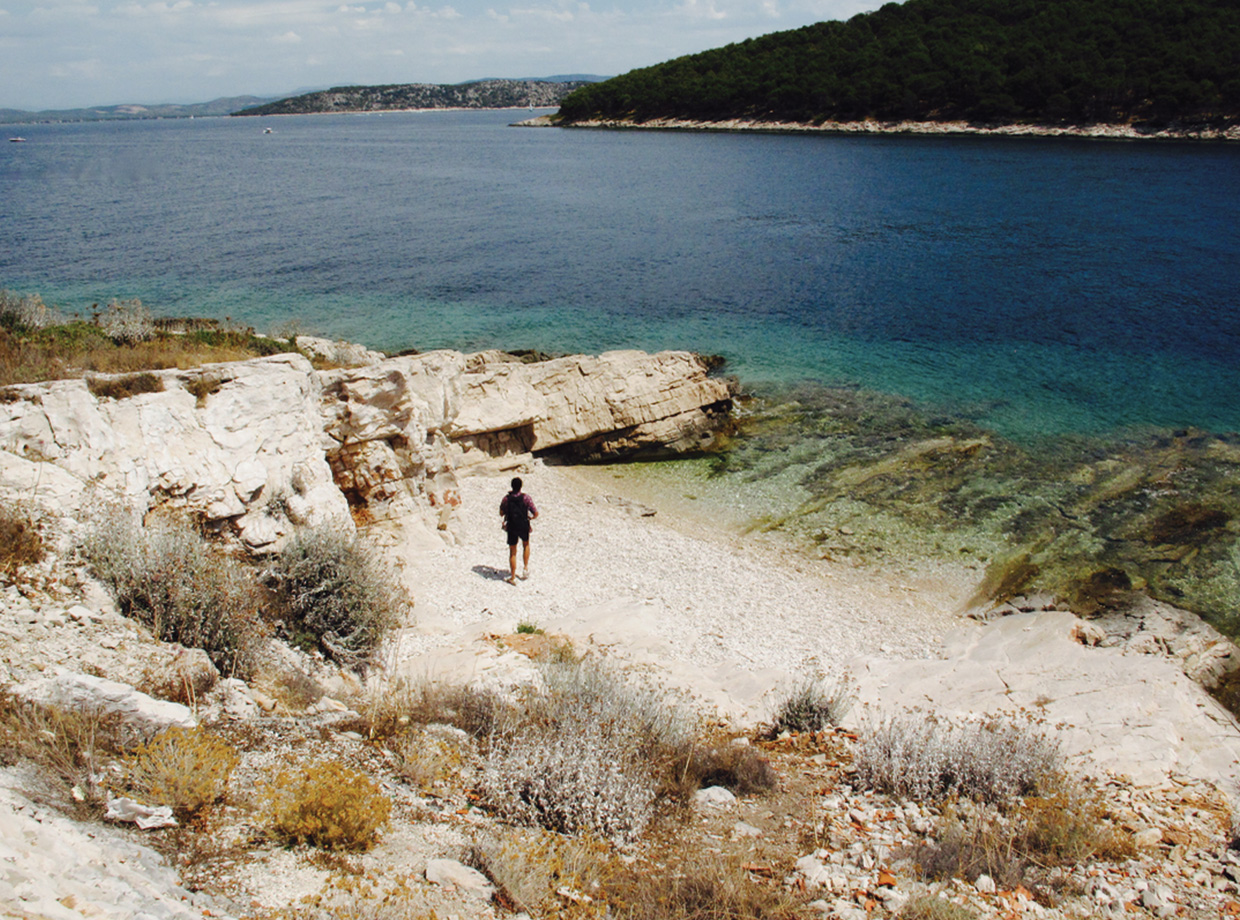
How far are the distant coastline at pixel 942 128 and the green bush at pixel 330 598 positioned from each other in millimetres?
99810

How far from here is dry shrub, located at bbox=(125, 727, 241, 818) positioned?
14.9ft

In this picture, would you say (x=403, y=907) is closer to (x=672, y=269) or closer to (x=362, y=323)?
(x=362, y=323)

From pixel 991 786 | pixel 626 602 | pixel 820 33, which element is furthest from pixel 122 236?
pixel 820 33

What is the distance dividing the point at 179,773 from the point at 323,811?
0.92 m

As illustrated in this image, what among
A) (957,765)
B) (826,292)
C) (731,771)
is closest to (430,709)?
(731,771)

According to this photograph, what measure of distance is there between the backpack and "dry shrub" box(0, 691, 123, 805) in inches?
308

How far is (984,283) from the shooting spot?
33.5 meters

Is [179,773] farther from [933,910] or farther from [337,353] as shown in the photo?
[337,353]

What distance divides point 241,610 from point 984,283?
34.6 m

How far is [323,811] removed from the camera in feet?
15.3

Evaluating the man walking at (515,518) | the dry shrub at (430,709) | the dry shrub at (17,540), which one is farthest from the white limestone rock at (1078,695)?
the dry shrub at (17,540)

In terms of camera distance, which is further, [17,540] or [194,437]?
[194,437]

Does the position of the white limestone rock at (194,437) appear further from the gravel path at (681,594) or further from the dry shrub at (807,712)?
the dry shrub at (807,712)

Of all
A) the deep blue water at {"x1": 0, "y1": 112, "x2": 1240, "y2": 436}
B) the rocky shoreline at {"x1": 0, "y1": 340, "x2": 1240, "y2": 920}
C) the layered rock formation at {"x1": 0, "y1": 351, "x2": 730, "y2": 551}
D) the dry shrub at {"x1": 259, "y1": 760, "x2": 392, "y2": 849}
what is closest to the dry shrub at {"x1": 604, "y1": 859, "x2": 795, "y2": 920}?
the rocky shoreline at {"x1": 0, "y1": 340, "x2": 1240, "y2": 920}
